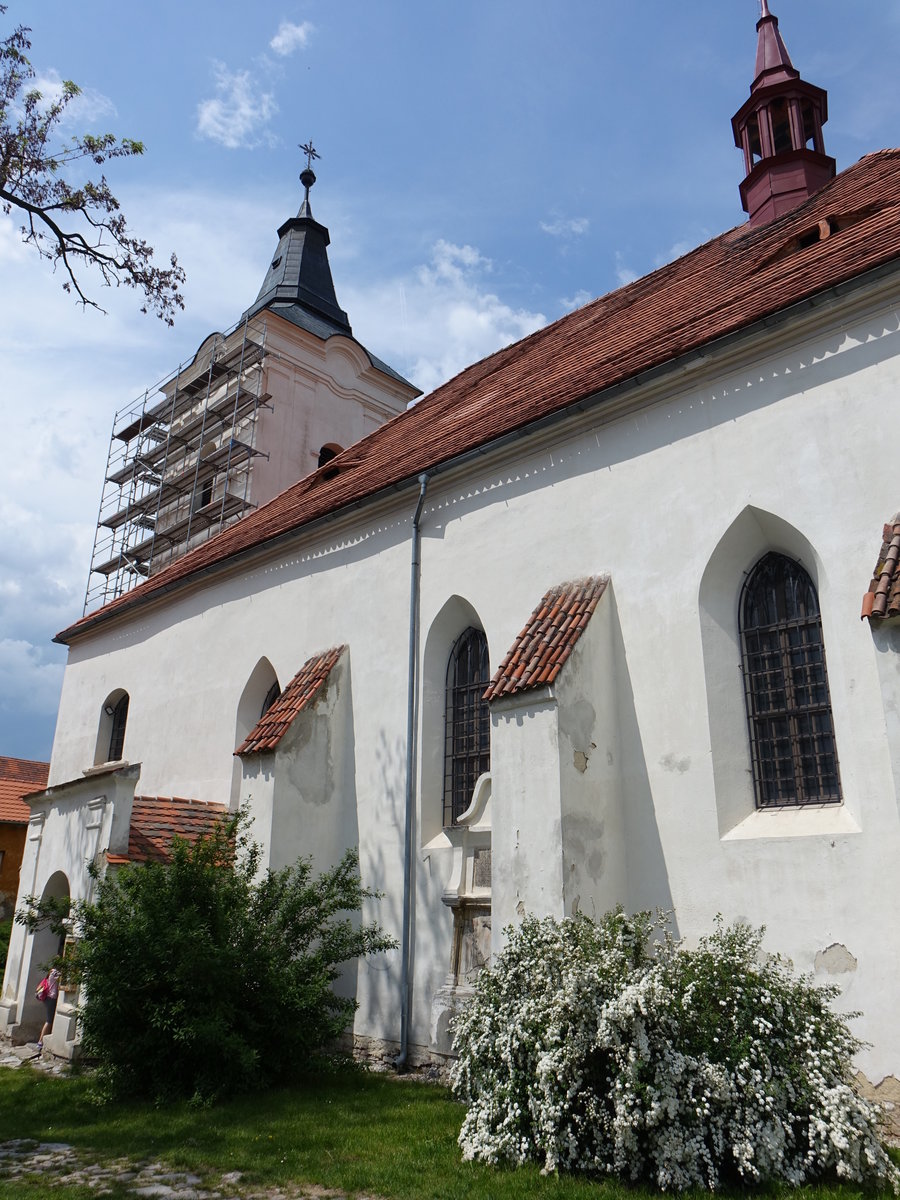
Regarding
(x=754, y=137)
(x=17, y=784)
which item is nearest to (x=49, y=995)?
(x=754, y=137)

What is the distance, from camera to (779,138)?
1468 centimetres

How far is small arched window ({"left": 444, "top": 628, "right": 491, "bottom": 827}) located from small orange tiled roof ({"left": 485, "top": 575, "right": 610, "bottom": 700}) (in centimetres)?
152

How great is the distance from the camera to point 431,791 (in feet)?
35.7

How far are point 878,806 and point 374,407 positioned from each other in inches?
766

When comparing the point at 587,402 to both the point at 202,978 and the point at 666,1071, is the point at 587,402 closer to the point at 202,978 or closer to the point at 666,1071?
the point at 666,1071

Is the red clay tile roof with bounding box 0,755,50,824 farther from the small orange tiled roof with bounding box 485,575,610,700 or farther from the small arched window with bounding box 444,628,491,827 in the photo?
the small orange tiled roof with bounding box 485,575,610,700

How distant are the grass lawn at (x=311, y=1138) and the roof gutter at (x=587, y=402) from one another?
21.9 ft

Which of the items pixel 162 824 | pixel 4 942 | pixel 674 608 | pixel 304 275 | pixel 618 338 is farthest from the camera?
pixel 304 275

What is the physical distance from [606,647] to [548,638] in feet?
1.86

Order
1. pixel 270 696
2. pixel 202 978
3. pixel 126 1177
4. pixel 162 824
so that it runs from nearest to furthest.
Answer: pixel 126 1177 < pixel 202 978 < pixel 162 824 < pixel 270 696

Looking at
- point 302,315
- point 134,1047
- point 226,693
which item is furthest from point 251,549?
point 302,315

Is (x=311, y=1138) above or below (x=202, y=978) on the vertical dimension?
below

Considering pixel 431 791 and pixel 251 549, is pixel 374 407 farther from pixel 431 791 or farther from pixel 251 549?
pixel 431 791

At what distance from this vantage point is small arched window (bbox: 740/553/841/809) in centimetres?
786
